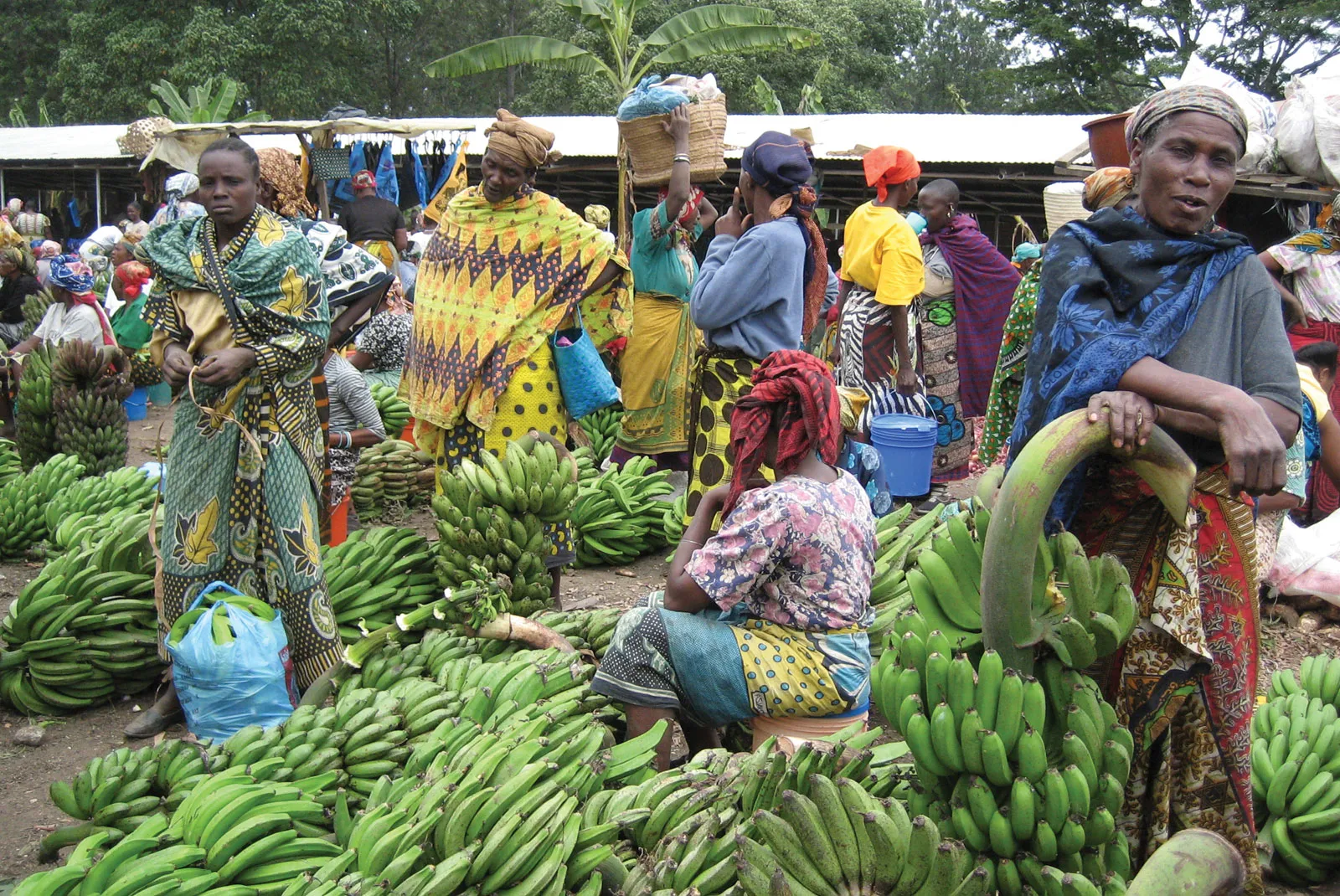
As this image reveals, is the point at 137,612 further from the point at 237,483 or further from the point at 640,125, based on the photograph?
the point at 640,125

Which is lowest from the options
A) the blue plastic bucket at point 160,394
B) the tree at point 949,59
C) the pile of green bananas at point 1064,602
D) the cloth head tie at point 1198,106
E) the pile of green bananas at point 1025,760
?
the blue plastic bucket at point 160,394

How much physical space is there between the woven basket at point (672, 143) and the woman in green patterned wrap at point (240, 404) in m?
2.36

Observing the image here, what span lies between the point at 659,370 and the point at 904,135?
25.3 ft

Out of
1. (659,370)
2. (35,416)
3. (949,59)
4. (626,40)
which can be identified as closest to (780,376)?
(659,370)

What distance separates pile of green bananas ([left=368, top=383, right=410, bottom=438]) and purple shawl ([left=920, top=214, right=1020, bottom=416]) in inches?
148

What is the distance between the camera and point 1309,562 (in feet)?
18.6

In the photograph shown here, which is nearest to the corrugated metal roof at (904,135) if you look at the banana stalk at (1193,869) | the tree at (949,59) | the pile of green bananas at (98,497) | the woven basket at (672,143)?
the woven basket at (672,143)

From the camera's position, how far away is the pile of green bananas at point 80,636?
433 cm

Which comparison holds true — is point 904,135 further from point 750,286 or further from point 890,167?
point 750,286

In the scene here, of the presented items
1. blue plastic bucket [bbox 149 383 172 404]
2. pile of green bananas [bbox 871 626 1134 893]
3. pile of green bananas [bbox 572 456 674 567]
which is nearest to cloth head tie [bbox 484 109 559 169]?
pile of green bananas [bbox 572 456 674 567]

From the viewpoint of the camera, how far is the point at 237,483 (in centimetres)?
402

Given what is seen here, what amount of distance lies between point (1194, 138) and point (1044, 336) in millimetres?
435

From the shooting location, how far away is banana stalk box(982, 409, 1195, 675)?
1.76m

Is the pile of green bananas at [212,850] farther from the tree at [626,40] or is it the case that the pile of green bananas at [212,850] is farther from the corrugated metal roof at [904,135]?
the tree at [626,40]
